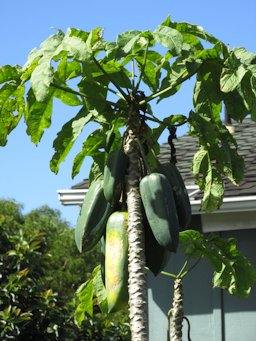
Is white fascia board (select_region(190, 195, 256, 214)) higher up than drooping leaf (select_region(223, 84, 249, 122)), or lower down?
higher up

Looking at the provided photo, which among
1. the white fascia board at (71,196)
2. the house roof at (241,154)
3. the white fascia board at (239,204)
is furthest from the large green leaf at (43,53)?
the white fascia board at (71,196)

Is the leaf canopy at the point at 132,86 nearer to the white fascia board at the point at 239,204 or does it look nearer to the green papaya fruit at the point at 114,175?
the green papaya fruit at the point at 114,175

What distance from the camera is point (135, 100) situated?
3.89 metres

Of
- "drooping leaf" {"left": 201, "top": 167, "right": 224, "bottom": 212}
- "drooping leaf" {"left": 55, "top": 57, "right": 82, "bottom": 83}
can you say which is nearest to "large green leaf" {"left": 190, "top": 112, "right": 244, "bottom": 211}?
"drooping leaf" {"left": 201, "top": 167, "right": 224, "bottom": 212}

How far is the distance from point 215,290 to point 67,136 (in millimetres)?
4804

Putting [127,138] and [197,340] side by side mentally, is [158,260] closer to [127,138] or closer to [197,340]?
[127,138]

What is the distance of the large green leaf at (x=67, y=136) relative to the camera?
4.08m

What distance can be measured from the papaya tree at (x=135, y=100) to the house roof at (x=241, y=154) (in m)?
3.98

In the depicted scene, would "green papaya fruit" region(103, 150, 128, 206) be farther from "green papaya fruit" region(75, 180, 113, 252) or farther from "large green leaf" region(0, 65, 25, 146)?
"large green leaf" region(0, 65, 25, 146)

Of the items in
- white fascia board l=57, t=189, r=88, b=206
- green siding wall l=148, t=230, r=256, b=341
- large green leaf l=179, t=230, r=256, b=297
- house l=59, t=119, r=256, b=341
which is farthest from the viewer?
white fascia board l=57, t=189, r=88, b=206

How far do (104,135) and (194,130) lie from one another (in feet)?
1.56

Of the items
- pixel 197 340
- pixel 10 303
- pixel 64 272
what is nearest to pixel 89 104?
pixel 197 340

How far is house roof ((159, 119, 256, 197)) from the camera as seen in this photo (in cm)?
841

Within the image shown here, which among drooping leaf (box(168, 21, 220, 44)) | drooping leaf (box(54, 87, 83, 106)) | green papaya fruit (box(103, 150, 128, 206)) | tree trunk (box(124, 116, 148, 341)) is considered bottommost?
tree trunk (box(124, 116, 148, 341))
